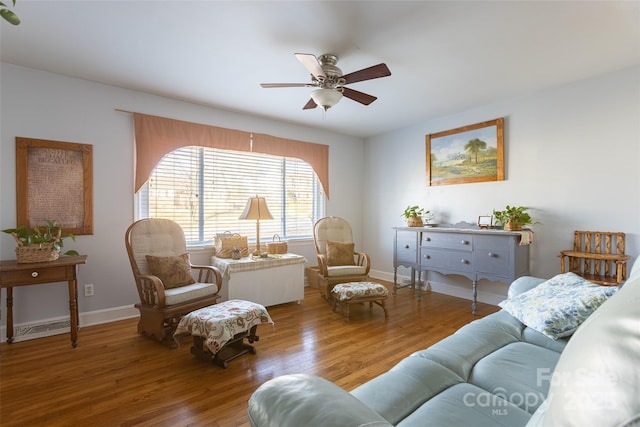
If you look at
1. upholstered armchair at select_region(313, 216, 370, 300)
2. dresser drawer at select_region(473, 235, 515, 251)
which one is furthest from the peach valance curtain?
dresser drawer at select_region(473, 235, 515, 251)

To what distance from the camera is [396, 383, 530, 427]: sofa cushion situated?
958 mm

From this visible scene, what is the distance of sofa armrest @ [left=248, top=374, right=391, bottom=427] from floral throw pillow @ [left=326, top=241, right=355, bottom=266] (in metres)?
3.03

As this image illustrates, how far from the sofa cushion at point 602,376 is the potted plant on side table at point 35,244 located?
11.2 feet

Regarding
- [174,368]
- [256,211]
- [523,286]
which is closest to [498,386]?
[523,286]

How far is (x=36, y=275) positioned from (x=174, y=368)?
1.42 m

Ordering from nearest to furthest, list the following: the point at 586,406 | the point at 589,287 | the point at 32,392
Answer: the point at 586,406
the point at 589,287
the point at 32,392

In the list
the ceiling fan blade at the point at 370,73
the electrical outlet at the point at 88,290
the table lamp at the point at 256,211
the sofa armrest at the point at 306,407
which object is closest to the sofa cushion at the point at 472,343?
the sofa armrest at the point at 306,407

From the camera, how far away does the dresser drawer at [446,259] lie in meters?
3.53

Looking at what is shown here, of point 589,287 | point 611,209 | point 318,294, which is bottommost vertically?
point 318,294

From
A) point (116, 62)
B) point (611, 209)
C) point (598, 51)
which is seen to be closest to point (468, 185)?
point (611, 209)

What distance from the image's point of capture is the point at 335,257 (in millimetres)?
3967

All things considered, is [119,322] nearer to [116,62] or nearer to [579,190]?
[116,62]

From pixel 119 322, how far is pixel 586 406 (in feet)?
12.6

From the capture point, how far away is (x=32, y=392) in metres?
1.93
